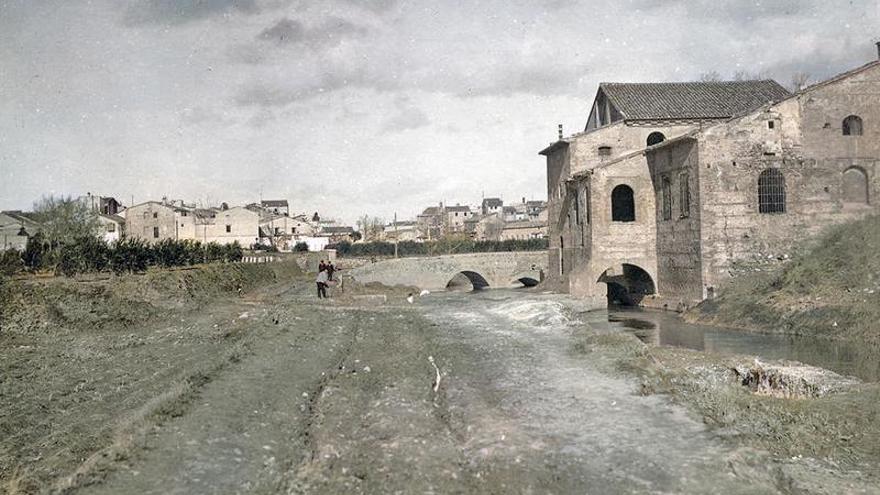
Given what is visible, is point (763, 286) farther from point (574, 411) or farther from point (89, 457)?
point (89, 457)

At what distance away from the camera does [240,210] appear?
75.9 m

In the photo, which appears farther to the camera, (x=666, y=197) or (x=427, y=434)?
(x=666, y=197)

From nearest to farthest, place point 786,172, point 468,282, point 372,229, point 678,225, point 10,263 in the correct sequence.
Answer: point 10,263, point 786,172, point 678,225, point 468,282, point 372,229

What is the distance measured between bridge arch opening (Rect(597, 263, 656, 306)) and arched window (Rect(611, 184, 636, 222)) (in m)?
2.92

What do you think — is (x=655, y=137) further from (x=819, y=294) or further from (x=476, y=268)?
(x=476, y=268)

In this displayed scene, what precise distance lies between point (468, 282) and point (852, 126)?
36.2 m

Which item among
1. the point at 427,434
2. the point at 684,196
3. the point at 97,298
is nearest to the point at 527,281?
the point at 684,196

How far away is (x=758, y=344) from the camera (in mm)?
21125

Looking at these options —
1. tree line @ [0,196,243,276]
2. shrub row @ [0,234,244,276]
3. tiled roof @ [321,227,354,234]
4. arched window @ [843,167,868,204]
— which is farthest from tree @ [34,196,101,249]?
tiled roof @ [321,227,354,234]

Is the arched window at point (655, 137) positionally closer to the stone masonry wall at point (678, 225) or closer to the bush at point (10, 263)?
the stone masonry wall at point (678, 225)

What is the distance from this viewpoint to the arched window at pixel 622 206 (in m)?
Answer: 36.0

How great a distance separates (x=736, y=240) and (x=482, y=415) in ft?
73.8

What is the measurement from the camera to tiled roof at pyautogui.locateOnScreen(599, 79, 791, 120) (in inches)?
1475

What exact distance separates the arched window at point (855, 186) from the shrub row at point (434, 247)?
35.0 m
